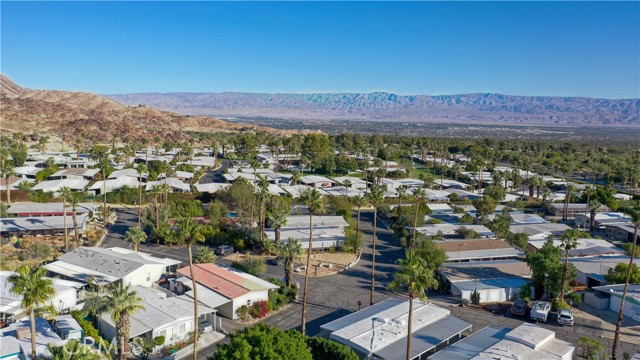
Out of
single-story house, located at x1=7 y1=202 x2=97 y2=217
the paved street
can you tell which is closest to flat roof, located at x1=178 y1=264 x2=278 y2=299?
the paved street

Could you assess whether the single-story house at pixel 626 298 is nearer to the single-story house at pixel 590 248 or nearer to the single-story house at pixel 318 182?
the single-story house at pixel 590 248

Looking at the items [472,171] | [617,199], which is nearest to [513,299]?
[617,199]

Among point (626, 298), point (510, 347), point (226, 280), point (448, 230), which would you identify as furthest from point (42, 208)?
point (626, 298)

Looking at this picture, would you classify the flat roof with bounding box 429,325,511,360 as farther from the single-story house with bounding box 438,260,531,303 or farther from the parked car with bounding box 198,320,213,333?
the parked car with bounding box 198,320,213,333

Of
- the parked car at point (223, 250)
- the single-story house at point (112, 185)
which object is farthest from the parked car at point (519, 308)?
the single-story house at point (112, 185)

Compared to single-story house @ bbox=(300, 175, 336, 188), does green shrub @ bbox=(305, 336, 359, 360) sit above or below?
above

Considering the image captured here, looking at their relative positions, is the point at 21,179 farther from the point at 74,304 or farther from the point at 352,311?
the point at 352,311

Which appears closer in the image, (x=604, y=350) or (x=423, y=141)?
(x=604, y=350)
